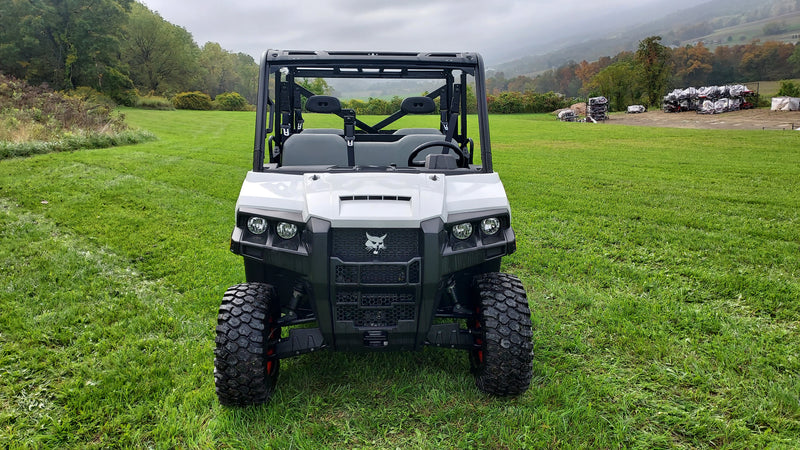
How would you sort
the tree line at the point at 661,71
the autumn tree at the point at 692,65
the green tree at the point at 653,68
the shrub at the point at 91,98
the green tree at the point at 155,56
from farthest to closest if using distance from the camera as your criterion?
1. the autumn tree at the point at 692,65
2. the tree line at the point at 661,71
3. the green tree at the point at 155,56
4. the green tree at the point at 653,68
5. the shrub at the point at 91,98

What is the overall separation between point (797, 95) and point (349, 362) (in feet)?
157

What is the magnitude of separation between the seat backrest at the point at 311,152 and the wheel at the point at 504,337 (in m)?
1.51

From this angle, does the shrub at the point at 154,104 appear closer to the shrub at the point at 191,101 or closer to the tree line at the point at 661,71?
the shrub at the point at 191,101

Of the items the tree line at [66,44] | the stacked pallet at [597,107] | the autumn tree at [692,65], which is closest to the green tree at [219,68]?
the tree line at [66,44]

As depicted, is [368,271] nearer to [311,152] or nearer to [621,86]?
[311,152]

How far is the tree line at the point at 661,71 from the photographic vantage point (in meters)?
61.0

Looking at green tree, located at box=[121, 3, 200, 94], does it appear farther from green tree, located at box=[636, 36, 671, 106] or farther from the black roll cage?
the black roll cage

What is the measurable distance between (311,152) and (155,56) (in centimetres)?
6750

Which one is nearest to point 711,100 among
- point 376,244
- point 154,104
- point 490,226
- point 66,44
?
point 154,104

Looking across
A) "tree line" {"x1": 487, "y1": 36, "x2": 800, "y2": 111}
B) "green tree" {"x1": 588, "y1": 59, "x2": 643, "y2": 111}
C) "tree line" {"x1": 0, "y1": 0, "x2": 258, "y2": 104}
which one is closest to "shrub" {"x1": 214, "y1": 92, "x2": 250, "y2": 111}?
"tree line" {"x1": 0, "y1": 0, "x2": 258, "y2": 104}

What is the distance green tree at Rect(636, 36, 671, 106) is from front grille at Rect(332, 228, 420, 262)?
65.4 m

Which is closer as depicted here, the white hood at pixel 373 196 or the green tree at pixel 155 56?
the white hood at pixel 373 196

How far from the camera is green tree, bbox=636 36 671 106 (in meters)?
59.8

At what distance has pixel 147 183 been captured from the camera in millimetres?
10359
